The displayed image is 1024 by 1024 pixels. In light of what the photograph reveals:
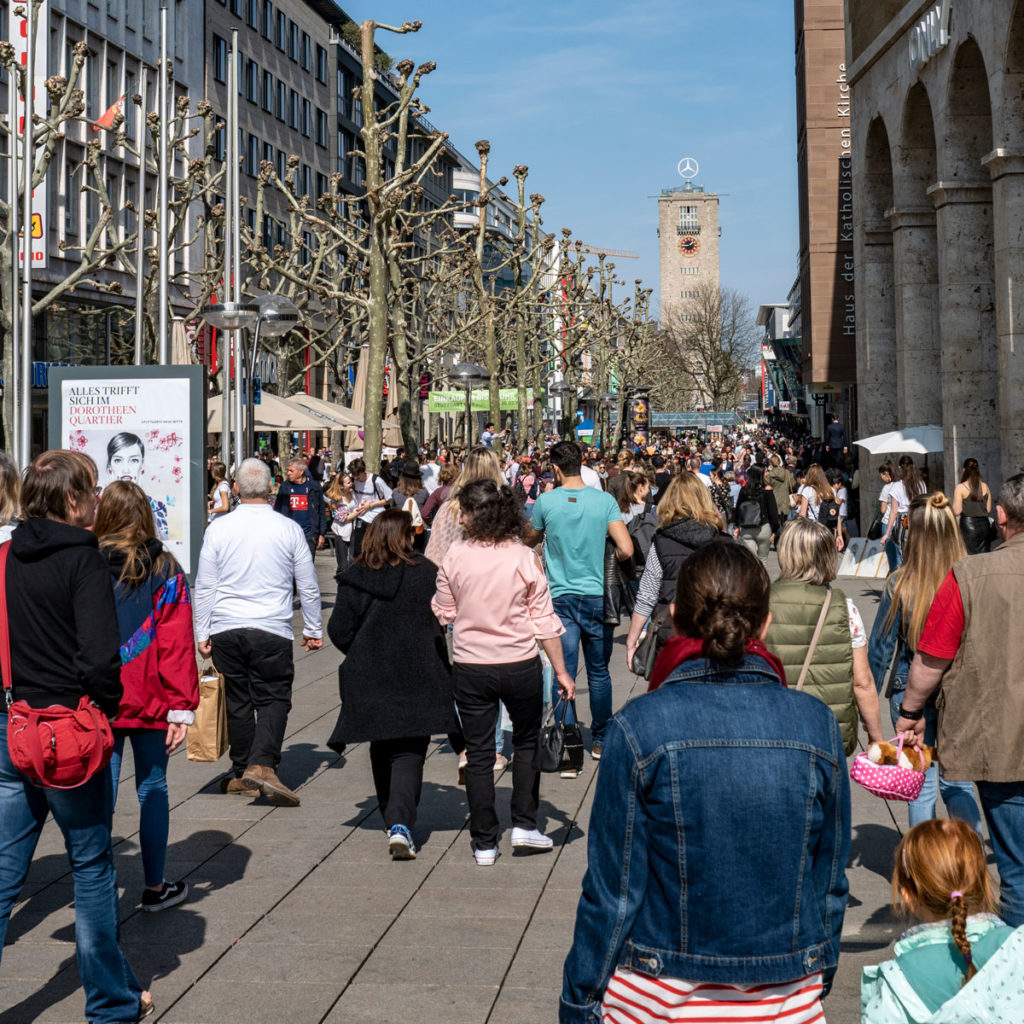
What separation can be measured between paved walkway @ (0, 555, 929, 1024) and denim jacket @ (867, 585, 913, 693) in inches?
35.3

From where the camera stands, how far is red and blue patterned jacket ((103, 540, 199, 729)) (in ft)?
20.6

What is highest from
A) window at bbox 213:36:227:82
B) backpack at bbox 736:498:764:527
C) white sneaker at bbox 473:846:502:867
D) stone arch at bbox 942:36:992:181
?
window at bbox 213:36:227:82

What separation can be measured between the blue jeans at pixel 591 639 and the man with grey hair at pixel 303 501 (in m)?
9.95

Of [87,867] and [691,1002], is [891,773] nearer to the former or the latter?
[691,1002]

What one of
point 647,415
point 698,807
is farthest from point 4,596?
point 647,415

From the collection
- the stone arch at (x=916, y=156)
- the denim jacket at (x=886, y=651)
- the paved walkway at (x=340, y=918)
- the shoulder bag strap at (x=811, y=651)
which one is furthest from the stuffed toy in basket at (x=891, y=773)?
the stone arch at (x=916, y=156)

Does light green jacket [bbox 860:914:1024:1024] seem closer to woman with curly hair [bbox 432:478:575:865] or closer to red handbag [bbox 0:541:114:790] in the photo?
red handbag [bbox 0:541:114:790]

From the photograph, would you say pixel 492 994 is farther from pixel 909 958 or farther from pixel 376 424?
pixel 376 424

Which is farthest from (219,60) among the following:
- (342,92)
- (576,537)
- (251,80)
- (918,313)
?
(576,537)

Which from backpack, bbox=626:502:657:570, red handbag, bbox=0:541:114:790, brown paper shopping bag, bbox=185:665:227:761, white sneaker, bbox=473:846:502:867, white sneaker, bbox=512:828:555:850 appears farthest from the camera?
backpack, bbox=626:502:657:570

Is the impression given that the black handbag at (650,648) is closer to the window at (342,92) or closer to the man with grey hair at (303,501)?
the man with grey hair at (303,501)

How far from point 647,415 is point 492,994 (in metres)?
93.4

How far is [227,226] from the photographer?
1297 inches

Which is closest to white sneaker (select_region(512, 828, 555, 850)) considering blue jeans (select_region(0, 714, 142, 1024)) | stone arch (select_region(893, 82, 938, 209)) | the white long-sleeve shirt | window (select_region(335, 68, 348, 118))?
the white long-sleeve shirt
